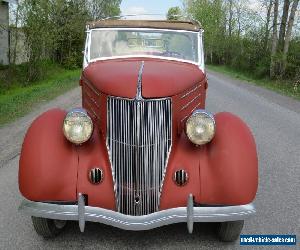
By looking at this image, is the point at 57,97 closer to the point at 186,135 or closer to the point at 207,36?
the point at 186,135

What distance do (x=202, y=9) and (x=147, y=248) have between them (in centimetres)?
6024

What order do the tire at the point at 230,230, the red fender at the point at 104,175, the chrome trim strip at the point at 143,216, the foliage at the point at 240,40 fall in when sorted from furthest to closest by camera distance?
the foliage at the point at 240,40 < the tire at the point at 230,230 < the red fender at the point at 104,175 < the chrome trim strip at the point at 143,216

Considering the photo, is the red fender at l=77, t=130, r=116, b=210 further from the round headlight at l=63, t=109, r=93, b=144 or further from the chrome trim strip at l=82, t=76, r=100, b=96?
the chrome trim strip at l=82, t=76, r=100, b=96

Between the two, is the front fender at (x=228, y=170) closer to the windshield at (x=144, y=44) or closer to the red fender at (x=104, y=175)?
the red fender at (x=104, y=175)

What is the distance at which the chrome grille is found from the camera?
143 inches

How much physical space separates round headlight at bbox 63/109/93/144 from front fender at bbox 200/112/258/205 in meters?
1.05

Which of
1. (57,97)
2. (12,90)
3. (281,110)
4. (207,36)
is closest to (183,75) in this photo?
(281,110)

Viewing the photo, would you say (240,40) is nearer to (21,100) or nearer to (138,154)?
(21,100)

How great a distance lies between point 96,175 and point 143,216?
0.56m

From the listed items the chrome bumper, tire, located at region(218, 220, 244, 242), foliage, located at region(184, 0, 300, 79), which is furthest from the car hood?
foliage, located at region(184, 0, 300, 79)

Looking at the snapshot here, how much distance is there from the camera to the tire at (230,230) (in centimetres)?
383

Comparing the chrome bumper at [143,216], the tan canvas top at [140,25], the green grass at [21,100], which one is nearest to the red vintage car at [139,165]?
the chrome bumper at [143,216]

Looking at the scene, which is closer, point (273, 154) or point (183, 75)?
point (183, 75)

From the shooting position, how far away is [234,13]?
2009 inches
